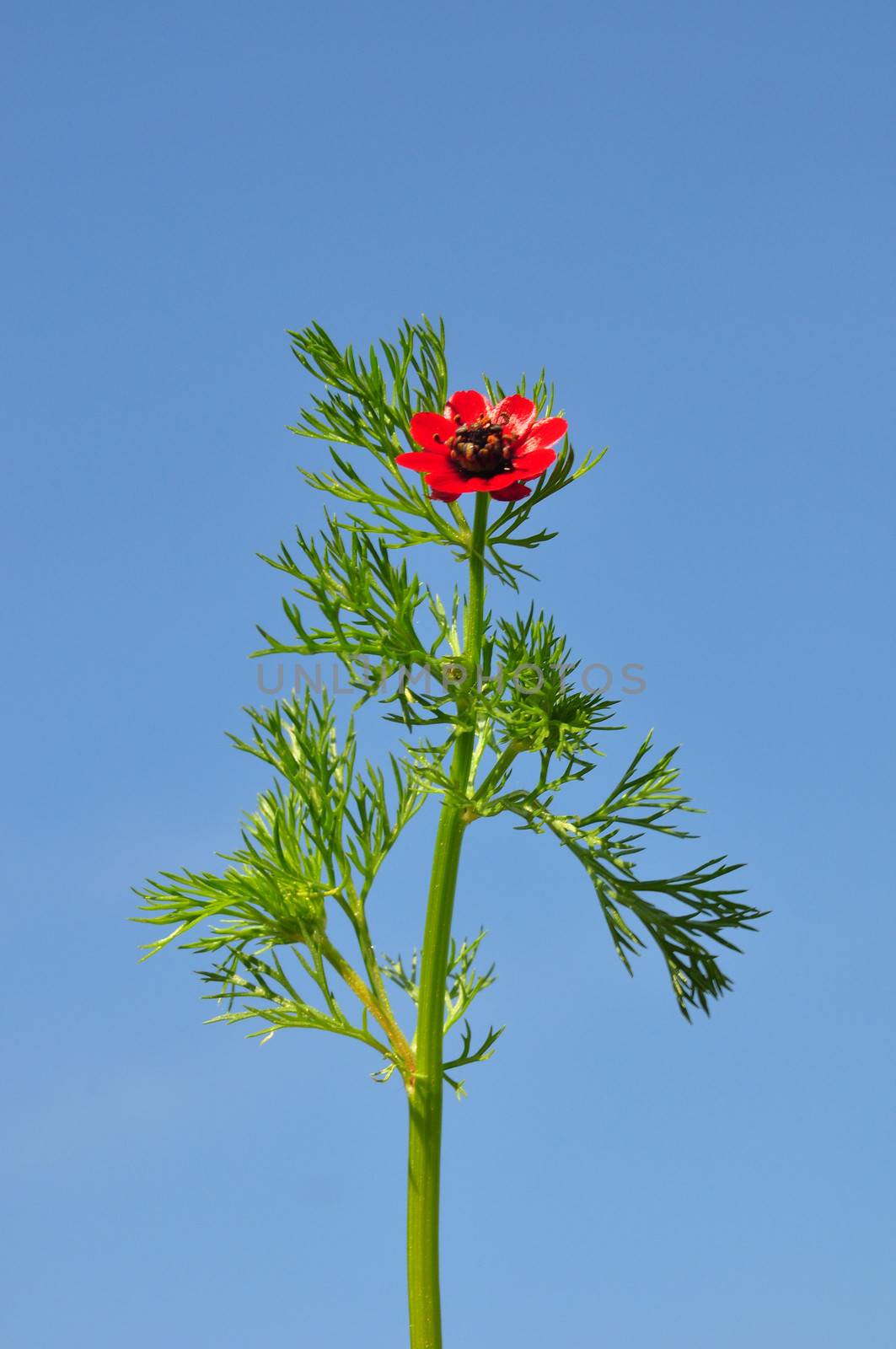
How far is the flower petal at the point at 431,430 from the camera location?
12.2 feet

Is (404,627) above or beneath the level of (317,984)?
above

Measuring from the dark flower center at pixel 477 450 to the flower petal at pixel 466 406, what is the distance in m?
0.15

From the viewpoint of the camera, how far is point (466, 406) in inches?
152

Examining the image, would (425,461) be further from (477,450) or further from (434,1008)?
(434,1008)

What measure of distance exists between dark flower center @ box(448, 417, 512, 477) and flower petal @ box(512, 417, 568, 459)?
9cm

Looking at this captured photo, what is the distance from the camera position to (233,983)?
384 cm

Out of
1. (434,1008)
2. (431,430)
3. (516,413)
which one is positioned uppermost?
(516,413)

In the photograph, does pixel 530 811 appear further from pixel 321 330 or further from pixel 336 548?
pixel 321 330

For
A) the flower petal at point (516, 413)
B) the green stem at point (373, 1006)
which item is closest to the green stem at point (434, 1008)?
the green stem at point (373, 1006)

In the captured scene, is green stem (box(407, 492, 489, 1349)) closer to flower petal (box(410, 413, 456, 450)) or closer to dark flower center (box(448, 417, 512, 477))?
dark flower center (box(448, 417, 512, 477))

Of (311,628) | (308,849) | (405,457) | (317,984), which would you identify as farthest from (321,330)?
(317,984)

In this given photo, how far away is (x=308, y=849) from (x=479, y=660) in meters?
0.77

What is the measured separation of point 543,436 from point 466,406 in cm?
24

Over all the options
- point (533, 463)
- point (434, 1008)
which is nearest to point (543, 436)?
point (533, 463)
